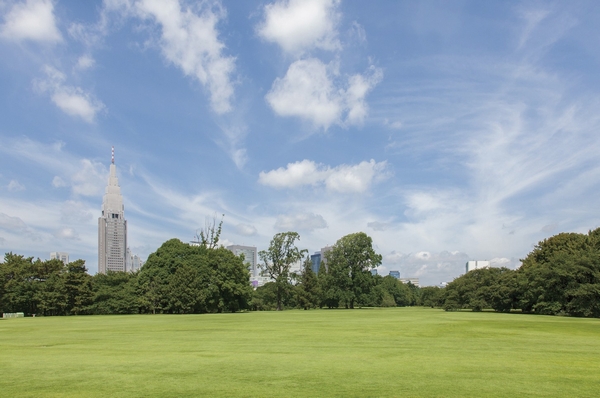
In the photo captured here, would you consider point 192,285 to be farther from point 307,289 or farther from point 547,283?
point 547,283

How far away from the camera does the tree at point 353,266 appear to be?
302 feet

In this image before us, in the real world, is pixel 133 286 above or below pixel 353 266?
below

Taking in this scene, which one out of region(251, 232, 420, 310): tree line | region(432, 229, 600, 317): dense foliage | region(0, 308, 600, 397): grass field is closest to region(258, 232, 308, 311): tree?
region(251, 232, 420, 310): tree line

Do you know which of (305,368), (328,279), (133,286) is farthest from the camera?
(328,279)

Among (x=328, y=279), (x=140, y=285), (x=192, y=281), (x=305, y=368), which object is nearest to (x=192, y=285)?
(x=192, y=281)

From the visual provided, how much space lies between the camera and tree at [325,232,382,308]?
9194 cm

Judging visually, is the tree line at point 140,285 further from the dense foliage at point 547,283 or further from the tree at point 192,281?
the dense foliage at point 547,283

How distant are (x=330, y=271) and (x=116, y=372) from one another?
82.9m

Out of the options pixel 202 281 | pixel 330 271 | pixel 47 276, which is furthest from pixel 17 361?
pixel 330 271

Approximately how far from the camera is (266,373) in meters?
12.3

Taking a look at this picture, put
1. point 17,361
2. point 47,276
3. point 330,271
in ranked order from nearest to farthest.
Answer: point 17,361, point 47,276, point 330,271

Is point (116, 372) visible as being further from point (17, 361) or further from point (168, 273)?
point (168, 273)

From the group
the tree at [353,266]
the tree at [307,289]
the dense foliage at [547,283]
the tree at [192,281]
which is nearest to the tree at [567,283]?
the dense foliage at [547,283]

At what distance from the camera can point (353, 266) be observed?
94062 mm
